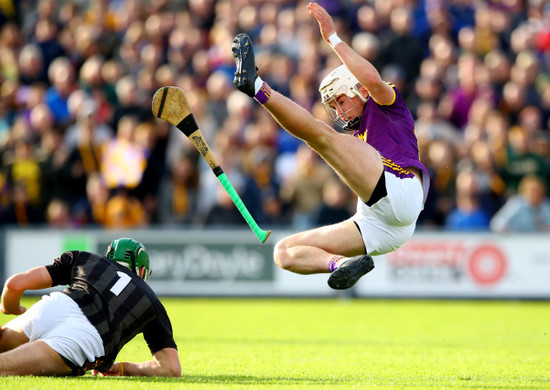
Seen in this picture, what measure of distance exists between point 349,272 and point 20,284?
8.04ft

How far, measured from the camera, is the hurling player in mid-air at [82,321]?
22.1 feet

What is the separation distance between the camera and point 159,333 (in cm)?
712

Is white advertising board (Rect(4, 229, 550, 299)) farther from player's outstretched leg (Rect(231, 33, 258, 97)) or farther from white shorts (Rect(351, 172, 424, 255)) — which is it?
A: player's outstretched leg (Rect(231, 33, 258, 97))

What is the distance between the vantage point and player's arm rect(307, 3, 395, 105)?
7.70 metres

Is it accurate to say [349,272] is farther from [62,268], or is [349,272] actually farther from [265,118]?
[265,118]

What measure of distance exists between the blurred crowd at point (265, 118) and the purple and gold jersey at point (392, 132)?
22.9 feet

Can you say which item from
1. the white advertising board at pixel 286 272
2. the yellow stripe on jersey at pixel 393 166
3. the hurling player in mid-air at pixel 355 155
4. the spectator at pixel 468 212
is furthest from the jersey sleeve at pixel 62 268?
the spectator at pixel 468 212

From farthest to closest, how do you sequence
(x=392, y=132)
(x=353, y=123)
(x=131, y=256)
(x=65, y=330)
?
(x=353, y=123), (x=392, y=132), (x=131, y=256), (x=65, y=330)

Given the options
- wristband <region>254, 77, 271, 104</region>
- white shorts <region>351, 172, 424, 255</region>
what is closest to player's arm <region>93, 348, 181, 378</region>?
white shorts <region>351, 172, 424, 255</region>

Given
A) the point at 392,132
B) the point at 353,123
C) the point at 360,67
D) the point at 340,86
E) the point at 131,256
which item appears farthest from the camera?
the point at 353,123

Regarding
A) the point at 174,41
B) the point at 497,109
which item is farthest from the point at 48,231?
the point at 497,109

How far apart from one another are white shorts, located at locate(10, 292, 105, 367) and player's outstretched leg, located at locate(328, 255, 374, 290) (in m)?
1.81

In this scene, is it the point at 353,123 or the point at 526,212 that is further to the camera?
the point at 526,212

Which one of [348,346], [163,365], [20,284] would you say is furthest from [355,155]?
[348,346]
